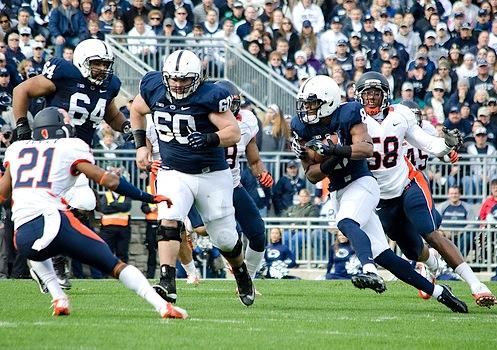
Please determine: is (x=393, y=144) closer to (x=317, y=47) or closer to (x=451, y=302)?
(x=451, y=302)

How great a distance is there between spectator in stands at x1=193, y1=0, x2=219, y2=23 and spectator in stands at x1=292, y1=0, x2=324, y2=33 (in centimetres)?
127

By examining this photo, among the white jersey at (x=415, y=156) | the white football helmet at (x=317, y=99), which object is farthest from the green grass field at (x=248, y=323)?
the white football helmet at (x=317, y=99)

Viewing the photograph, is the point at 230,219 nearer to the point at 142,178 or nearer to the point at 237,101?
the point at 237,101

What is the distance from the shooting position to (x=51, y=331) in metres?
8.03

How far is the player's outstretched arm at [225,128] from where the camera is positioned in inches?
379

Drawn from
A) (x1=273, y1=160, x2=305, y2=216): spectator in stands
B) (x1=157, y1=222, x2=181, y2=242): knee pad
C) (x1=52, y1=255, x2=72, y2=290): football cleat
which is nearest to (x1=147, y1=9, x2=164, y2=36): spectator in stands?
(x1=273, y1=160, x2=305, y2=216): spectator in stands

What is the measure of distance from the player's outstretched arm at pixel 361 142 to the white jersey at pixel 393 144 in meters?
0.68

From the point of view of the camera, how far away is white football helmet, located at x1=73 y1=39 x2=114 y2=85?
1122 centimetres

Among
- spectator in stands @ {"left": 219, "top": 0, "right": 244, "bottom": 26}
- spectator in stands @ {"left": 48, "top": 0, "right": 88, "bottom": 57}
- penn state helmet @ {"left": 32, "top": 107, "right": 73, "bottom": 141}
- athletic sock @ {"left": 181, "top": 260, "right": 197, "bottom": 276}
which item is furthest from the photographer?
spectator in stands @ {"left": 219, "top": 0, "right": 244, "bottom": 26}

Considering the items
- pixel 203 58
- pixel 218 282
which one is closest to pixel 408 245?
pixel 218 282

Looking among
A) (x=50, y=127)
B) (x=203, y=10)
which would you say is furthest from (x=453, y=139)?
(x=203, y=10)

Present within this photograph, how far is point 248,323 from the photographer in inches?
347

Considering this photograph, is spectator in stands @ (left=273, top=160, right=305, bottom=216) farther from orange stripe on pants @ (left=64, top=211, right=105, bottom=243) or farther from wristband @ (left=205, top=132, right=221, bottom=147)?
orange stripe on pants @ (left=64, top=211, right=105, bottom=243)

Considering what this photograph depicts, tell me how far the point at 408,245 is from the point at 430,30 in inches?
371
